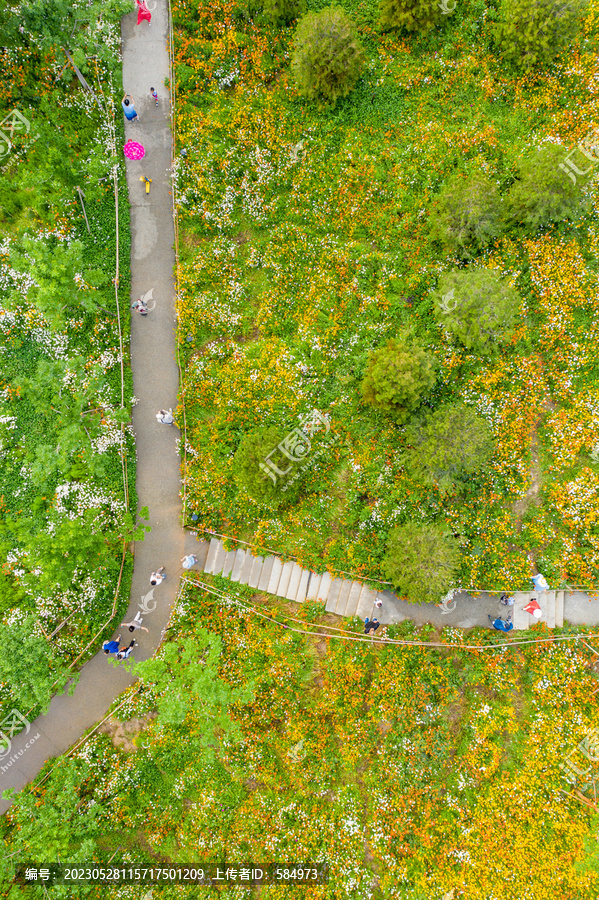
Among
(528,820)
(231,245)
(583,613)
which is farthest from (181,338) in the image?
(528,820)

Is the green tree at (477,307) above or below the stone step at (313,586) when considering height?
above

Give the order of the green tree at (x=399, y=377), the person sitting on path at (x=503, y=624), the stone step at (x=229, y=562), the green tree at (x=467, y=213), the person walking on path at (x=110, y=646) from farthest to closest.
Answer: the stone step at (x=229, y=562), the person sitting on path at (x=503, y=624), the person walking on path at (x=110, y=646), the green tree at (x=467, y=213), the green tree at (x=399, y=377)

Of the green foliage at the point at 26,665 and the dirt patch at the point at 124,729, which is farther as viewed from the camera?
the dirt patch at the point at 124,729

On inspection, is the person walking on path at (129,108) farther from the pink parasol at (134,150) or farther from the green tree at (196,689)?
the green tree at (196,689)

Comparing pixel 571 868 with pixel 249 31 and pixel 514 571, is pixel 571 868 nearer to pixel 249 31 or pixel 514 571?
pixel 514 571

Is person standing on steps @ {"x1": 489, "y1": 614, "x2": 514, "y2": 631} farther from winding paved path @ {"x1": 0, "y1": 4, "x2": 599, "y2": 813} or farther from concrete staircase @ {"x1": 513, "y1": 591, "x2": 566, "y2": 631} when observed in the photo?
winding paved path @ {"x1": 0, "y1": 4, "x2": 599, "y2": 813}

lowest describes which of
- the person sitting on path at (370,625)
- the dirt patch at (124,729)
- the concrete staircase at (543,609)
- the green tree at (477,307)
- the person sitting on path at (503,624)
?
the dirt patch at (124,729)

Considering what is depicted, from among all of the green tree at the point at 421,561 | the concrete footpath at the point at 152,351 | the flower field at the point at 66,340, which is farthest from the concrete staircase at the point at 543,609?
the flower field at the point at 66,340
